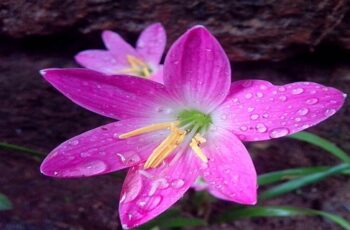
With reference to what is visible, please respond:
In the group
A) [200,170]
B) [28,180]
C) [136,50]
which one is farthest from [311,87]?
[28,180]

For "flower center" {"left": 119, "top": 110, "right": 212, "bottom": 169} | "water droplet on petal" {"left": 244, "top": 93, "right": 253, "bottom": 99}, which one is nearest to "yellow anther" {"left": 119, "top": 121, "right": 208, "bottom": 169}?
"flower center" {"left": 119, "top": 110, "right": 212, "bottom": 169}

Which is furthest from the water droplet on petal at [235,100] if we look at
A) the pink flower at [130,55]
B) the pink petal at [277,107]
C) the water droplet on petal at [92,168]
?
the pink flower at [130,55]

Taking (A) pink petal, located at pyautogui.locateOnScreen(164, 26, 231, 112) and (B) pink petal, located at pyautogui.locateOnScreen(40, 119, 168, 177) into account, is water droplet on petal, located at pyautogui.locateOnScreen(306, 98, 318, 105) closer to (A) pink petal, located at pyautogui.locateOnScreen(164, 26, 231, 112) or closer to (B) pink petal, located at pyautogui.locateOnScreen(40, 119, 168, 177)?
(A) pink petal, located at pyautogui.locateOnScreen(164, 26, 231, 112)

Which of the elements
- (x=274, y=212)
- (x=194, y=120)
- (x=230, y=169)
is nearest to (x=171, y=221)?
(x=274, y=212)

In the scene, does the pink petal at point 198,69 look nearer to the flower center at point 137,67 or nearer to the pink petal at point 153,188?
the pink petal at point 153,188

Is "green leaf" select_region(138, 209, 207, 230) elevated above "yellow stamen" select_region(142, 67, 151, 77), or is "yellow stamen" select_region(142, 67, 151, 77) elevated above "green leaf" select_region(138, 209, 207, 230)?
"yellow stamen" select_region(142, 67, 151, 77)

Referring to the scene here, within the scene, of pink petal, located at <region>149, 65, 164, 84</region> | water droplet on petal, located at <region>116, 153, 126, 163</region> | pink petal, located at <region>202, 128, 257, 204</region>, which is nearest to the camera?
pink petal, located at <region>202, 128, 257, 204</region>

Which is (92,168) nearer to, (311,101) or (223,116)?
(223,116)
